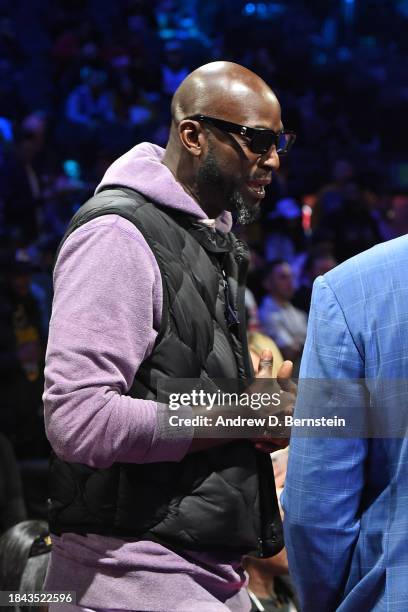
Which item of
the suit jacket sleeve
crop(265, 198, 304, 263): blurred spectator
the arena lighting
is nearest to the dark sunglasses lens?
the suit jacket sleeve

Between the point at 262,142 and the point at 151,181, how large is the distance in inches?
10.5

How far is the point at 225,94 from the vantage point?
2.24m

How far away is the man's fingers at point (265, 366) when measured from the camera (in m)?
2.10

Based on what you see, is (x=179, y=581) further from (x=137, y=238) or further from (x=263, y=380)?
(x=137, y=238)

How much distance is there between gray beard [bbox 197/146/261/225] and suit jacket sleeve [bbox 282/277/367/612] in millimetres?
572

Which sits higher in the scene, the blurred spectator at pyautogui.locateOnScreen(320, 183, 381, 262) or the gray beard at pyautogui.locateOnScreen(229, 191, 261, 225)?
the gray beard at pyautogui.locateOnScreen(229, 191, 261, 225)

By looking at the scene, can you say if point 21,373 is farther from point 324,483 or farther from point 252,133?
point 324,483

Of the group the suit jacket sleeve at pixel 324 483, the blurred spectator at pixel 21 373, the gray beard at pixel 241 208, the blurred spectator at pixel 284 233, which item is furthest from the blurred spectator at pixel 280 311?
the suit jacket sleeve at pixel 324 483

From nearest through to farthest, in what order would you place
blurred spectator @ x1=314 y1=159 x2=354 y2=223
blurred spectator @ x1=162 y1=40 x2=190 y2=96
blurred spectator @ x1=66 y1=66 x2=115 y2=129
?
1. blurred spectator @ x1=314 y1=159 x2=354 y2=223
2. blurred spectator @ x1=66 y1=66 x2=115 y2=129
3. blurred spectator @ x1=162 y1=40 x2=190 y2=96

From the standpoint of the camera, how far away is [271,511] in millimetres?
2160

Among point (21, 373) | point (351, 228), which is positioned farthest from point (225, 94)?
point (351, 228)

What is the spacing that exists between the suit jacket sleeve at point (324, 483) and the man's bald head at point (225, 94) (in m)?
0.67

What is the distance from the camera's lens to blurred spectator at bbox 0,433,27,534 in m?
4.16

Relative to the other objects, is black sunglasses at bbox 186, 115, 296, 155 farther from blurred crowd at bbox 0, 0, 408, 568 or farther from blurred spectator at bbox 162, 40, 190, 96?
blurred spectator at bbox 162, 40, 190, 96
